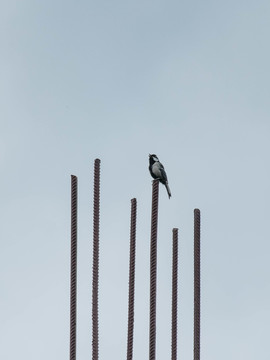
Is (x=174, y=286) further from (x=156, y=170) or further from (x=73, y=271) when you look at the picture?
(x=156, y=170)

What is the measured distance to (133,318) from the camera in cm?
4156

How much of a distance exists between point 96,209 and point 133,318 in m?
3.56

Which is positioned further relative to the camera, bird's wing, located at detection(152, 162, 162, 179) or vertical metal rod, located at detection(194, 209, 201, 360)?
bird's wing, located at detection(152, 162, 162, 179)

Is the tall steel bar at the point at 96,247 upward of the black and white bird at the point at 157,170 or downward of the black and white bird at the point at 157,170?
downward

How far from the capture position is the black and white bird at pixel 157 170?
61.5 meters

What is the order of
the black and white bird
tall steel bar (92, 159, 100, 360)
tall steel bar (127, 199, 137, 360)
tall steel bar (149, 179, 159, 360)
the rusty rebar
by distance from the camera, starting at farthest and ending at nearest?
the black and white bird → tall steel bar (92, 159, 100, 360) → tall steel bar (127, 199, 137, 360) → the rusty rebar → tall steel bar (149, 179, 159, 360)

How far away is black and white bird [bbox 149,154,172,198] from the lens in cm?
6150

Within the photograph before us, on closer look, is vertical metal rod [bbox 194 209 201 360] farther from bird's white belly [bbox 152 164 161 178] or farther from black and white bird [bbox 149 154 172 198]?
bird's white belly [bbox 152 164 161 178]

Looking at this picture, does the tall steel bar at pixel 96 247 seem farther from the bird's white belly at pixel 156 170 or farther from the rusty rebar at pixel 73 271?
the bird's white belly at pixel 156 170

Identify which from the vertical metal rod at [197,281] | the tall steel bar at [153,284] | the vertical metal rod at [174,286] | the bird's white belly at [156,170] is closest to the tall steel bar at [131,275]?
the tall steel bar at [153,284]

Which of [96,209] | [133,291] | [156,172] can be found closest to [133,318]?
[133,291]

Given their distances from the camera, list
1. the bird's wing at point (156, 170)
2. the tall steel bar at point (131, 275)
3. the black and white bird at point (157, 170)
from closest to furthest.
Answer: the tall steel bar at point (131, 275), the black and white bird at point (157, 170), the bird's wing at point (156, 170)

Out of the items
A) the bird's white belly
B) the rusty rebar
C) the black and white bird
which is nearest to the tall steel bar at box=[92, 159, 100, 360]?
the rusty rebar

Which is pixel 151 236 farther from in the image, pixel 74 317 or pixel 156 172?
pixel 156 172
